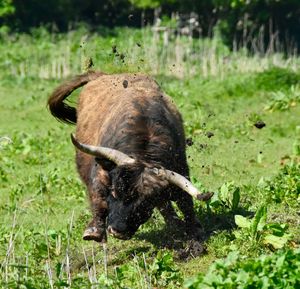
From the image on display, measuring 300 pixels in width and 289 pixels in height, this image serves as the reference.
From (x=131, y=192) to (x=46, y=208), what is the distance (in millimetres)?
4177

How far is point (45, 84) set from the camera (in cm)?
2739

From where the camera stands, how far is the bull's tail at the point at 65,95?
1258 centimetres

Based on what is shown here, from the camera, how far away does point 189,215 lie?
33.6 feet

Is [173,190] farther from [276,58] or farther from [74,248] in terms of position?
[276,58]

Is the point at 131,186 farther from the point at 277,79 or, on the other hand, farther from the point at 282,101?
the point at 277,79

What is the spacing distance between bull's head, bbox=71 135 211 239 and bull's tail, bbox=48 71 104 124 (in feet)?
10.7

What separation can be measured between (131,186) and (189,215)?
48.6 inches

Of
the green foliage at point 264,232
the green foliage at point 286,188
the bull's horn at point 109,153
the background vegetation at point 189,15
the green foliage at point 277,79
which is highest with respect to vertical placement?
the bull's horn at point 109,153

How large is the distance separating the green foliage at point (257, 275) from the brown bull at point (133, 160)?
2377 mm

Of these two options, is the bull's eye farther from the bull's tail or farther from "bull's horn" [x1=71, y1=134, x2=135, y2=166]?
the bull's tail


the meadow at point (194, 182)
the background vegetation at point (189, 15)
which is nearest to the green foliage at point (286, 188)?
the meadow at point (194, 182)

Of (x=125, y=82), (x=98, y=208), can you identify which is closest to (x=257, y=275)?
(x=98, y=208)

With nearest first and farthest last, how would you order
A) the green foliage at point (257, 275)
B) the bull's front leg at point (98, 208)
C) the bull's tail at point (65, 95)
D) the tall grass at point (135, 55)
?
the green foliage at point (257, 275), the bull's front leg at point (98, 208), the bull's tail at point (65, 95), the tall grass at point (135, 55)

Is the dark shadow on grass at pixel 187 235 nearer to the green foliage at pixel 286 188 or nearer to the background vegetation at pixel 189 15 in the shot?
the green foliage at pixel 286 188
